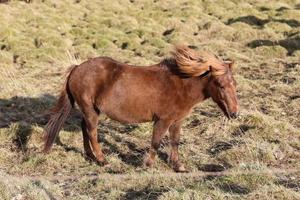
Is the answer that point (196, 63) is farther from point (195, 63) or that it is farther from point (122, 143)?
point (122, 143)

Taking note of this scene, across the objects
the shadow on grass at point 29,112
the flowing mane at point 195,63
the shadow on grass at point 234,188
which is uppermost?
the flowing mane at point 195,63

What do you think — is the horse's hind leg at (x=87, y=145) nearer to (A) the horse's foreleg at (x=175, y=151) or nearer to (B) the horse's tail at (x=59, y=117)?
(B) the horse's tail at (x=59, y=117)

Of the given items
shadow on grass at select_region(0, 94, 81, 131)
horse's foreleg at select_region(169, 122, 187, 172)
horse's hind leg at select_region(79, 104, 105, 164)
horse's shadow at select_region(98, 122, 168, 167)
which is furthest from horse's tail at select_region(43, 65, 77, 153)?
horse's foreleg at select_region(169, 122, 187, 172)

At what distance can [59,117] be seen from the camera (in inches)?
339

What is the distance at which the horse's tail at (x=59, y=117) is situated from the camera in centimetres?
853

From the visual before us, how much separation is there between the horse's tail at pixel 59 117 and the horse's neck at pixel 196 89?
1.95 metres

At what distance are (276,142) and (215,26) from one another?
48.8ft

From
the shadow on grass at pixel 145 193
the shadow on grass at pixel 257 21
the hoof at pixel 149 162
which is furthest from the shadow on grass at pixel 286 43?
the shadow on grass at pixel 145 193

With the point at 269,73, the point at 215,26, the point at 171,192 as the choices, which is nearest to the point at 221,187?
the point at 171,192

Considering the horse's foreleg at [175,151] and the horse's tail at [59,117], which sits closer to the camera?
the horse's foreleg at [175,151]

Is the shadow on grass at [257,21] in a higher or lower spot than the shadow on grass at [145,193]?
lower

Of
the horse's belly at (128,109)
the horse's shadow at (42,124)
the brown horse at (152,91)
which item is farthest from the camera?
the horse's shadow at (42,124)

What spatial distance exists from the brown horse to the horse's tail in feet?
0.64

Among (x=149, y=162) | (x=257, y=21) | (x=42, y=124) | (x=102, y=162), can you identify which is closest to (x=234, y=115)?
(x=149, y=162)
